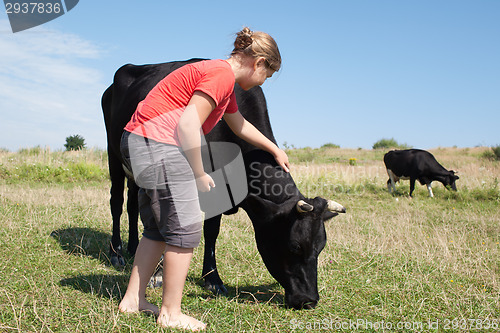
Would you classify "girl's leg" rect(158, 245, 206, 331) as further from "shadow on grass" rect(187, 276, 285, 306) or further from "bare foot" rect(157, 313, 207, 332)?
"shadow on grass" rect(187, 276, 285, 306)

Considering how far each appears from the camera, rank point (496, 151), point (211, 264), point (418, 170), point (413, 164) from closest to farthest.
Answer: point (211, 264) → point (418, 170) → point (413, 164) → point (496, 151)

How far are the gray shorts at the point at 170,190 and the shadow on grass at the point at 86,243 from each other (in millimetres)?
1868

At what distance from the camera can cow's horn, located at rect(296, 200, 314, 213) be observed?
3012 mm

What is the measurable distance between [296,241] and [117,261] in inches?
86.7

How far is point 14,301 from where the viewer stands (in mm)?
2814

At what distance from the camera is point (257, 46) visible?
268 cm

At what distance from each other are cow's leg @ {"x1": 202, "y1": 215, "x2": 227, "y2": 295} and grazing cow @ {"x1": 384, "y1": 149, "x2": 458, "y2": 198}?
9787 millimetres

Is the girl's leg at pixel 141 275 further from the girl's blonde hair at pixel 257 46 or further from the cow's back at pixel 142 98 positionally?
the girl's blonde hair at pixel 257 46

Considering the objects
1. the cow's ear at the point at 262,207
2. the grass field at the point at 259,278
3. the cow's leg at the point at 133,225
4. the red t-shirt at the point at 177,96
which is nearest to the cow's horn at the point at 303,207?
the cow's ear at the point at 262,207

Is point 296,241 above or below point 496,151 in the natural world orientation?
below

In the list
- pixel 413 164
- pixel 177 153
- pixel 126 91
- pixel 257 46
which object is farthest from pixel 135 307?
pixel 413 164

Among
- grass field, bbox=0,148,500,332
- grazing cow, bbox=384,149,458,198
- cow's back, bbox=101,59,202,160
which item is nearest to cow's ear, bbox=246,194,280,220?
grass field, bbox=0,148,500,332

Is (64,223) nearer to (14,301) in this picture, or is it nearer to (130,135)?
(14,301)

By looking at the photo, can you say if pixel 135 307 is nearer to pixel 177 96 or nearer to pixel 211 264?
pixel 211 264
